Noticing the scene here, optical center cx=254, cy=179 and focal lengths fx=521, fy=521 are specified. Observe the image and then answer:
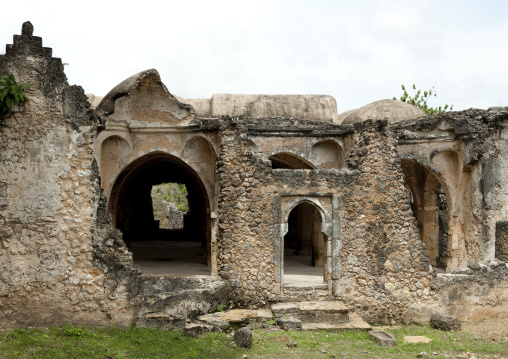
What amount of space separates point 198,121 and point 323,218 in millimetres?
4142

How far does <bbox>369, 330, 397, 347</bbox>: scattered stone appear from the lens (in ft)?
27.9

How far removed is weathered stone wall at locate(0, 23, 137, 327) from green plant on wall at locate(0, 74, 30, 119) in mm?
179

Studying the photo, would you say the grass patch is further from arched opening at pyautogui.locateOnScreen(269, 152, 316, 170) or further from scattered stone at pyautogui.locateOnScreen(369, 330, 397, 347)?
arched opening at pyautogui.locateOnScreen(269, 152, 316, 170)

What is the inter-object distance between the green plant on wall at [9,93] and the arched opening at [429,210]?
37.4 ft

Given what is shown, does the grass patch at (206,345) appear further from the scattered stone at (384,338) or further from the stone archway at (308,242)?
the stone archway at (308,242)

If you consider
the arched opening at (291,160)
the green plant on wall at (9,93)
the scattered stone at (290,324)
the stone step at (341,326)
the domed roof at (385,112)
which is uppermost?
the domed roof at (385,112)

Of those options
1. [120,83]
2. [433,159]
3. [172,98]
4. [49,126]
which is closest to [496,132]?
[433,159]

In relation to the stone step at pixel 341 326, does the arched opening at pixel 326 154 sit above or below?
above

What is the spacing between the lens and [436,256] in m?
15.7

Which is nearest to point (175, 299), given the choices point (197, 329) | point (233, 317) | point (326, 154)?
point (197, 329)

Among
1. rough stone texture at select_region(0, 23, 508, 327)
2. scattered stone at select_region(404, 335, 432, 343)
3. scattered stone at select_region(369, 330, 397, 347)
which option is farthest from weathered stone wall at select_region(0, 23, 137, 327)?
scattered stone at select_region(404, 335, 432, 343)

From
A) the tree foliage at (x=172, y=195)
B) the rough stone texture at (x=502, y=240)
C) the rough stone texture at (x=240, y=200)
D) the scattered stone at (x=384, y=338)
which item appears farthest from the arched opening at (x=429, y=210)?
the tree foliage at (x=172, y=195)

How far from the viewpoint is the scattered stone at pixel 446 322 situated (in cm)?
962

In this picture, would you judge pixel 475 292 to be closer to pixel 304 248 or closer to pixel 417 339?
pixel 417 339
